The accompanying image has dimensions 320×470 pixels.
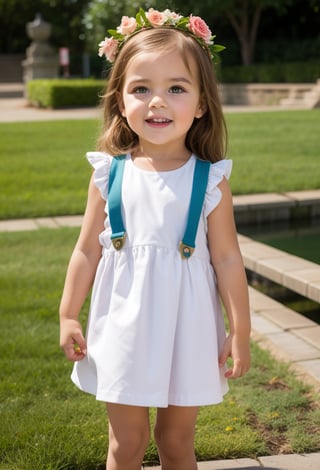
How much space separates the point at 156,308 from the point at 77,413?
1.20 meters

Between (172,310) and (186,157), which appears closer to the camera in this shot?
(172,310)

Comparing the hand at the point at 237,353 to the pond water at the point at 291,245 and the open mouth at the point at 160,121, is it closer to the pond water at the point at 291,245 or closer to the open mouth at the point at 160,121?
the open mouth at the point at 160,121

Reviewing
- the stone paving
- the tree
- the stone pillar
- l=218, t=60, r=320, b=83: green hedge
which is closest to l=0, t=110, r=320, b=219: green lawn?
the stone paving

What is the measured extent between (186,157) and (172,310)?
512 mm

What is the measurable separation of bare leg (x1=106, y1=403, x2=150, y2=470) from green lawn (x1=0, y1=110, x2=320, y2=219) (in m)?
5.60

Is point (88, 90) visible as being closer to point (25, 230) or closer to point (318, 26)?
point (318, 26)

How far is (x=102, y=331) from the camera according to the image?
2.40 metres

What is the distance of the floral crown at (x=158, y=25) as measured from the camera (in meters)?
2.50

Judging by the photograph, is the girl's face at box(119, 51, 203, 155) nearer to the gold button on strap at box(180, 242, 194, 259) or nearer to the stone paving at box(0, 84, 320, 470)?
the gold button on strap at box(180, 242, 194, 259)

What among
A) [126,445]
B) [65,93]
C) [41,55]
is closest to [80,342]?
[126,445]

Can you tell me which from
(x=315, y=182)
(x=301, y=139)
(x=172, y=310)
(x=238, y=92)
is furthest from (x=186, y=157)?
(x=238, y=92)

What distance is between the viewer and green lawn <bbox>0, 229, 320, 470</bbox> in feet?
9.66

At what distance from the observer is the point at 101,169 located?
2.51m

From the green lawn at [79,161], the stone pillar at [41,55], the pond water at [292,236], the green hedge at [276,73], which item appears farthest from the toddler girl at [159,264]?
the stone pillar at [41,55]
